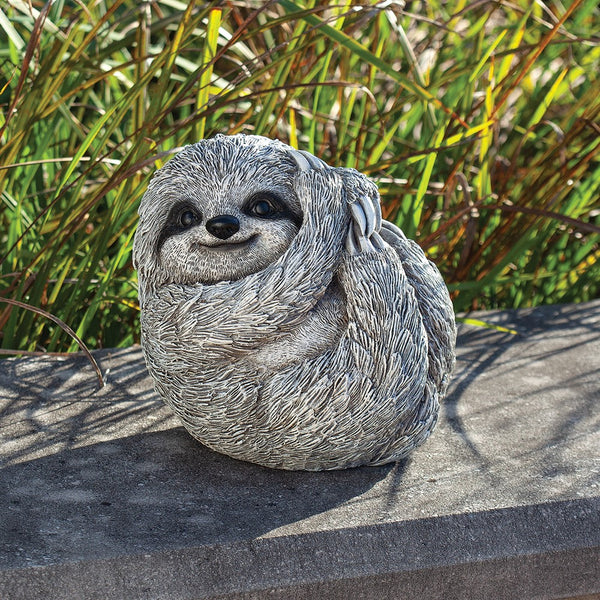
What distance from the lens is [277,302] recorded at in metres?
1.26

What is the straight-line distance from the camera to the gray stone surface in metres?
1.15

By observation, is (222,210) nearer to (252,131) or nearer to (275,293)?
(275,293)

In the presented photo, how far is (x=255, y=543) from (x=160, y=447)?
13.9 inches

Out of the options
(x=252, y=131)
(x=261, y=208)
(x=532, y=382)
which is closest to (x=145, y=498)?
(x=261, y=208)

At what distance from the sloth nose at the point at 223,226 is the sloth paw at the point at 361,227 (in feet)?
0.58

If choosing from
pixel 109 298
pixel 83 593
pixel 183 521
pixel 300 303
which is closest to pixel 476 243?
pixel 109 298

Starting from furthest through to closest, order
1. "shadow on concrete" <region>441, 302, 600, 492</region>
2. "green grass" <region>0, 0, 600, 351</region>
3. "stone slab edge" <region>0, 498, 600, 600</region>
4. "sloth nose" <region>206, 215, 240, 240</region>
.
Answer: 1. "green grass" <region>0, 0, 600, 351</region>
2. "shadow on concrete" <region>441, 302, 600, 492</region>
3. "sloth nose" <region>206, 215, 240, 240</region>
4. "stone slab edge" <region>0, 498, 600, 600</region>

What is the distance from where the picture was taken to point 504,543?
1.25 m

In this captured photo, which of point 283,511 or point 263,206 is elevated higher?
point 263,206

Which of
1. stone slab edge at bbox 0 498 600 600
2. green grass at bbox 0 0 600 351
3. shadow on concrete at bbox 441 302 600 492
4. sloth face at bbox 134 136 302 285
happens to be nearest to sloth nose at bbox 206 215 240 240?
sloth face at bbox 134 136 302 285

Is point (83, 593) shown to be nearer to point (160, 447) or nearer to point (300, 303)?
point (160, 447)

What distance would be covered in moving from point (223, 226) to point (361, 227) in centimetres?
21

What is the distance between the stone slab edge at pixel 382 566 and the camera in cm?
112

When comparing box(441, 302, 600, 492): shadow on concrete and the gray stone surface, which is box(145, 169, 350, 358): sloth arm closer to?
the gray stone surface
